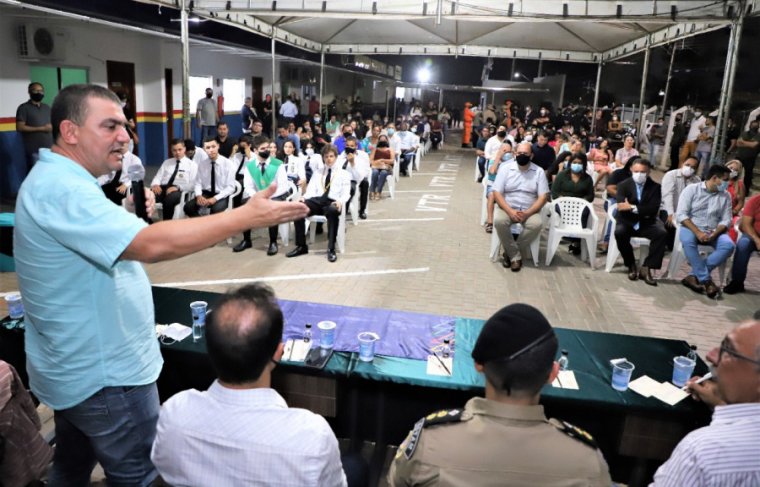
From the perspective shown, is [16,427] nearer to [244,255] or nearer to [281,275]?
[281,275]

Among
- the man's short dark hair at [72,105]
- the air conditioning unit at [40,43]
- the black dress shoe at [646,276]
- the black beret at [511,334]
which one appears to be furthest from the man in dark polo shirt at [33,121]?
the black beret at [511,334]

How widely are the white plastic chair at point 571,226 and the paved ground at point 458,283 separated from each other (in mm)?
183

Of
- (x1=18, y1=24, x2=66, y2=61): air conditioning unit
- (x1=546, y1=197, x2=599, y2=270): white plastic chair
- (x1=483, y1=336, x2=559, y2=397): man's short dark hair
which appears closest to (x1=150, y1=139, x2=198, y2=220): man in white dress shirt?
(x1=18, y1=24, x2=66, y2=61): air conditioning unit

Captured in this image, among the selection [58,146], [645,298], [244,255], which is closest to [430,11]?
[244,255]

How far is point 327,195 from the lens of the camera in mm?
6793

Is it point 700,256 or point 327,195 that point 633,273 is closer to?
point 700,256

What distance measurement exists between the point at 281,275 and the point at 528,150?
3.13 metres

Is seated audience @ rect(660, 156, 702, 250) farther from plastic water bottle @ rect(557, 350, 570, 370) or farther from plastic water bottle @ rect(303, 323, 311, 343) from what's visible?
plastic water bottle @ rect(303, 323, 311, 343)

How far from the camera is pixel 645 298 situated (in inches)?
222

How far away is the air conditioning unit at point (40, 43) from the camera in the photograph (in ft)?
27.7

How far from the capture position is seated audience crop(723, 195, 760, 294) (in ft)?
18.9

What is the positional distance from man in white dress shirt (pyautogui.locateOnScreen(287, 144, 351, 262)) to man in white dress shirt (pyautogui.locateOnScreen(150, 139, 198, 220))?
1.55 metres

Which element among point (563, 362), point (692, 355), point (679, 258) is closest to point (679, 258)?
point (679, 258)

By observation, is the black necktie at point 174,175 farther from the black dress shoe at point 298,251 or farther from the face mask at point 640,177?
the face mask at point 640,177
